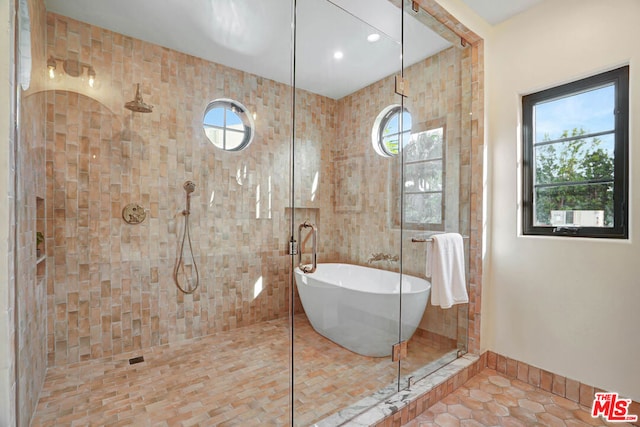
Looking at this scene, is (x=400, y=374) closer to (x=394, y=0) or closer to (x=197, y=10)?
(x=394, y=0)

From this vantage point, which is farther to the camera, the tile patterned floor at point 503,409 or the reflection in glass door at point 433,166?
the reflection in glass door at point 433,166

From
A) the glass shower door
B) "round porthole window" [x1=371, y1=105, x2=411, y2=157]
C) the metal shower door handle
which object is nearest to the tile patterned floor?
the glass shower door

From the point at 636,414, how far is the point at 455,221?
4.99 ft

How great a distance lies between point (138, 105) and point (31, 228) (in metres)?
1.28

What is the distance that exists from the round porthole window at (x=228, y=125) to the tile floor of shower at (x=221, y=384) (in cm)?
157

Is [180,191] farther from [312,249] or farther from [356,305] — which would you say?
[356,305]

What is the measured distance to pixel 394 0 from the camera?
6.46ft

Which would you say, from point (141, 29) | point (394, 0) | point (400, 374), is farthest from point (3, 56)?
point (400, 374)

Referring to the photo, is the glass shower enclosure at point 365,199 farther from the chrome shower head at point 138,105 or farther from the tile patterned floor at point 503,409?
the chrome shower head at point 138,105

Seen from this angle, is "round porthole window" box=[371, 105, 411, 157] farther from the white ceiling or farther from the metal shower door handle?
the metal shower door handle

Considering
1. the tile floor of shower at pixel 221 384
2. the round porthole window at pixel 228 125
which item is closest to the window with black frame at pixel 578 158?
the tile floor of shower at pixel 221 384

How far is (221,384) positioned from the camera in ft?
6.54

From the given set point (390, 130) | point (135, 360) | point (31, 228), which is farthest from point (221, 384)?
point (390, 130)

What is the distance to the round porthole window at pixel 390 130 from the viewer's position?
1.99 metres
